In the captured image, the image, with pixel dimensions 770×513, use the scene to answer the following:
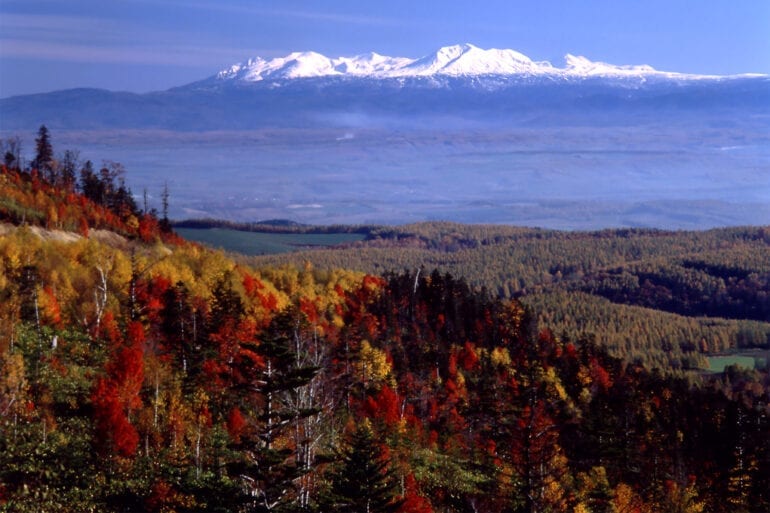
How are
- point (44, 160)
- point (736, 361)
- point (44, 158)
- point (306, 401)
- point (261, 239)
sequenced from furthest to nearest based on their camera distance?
point (261, 239) < point (736, 361) < point (44, 160) < point (44, 158) < point (306, 401)

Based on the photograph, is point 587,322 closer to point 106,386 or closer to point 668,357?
point 668,357

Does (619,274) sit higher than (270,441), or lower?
lower

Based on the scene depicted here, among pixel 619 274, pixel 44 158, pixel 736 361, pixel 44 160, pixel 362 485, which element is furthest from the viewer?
pixel 619 274

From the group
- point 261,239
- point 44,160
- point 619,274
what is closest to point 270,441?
point 44,160

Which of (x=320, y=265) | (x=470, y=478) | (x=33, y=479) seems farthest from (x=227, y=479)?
(x=320, y=265)

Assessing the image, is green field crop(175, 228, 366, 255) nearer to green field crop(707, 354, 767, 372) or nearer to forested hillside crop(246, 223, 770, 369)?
forested hillside crop(246, 223, 770, 369)

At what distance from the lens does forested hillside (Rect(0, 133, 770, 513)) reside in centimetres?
2406

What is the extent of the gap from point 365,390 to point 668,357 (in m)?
55.8

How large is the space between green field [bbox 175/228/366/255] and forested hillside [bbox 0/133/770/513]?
3001 inches

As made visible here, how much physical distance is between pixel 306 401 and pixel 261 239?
147 meters

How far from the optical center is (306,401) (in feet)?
87.5

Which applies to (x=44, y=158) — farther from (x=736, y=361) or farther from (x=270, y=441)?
(x=736, y=361)

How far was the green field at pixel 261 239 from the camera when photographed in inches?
6036

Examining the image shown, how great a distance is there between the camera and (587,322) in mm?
102438
